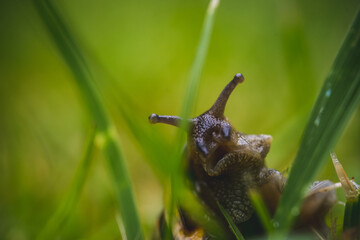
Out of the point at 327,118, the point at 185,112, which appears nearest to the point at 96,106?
the point at 185,112

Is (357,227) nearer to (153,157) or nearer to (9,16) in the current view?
(153,157)

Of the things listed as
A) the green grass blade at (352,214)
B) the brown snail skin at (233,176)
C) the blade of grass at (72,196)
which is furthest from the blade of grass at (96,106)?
the green grass blade at (352,214)

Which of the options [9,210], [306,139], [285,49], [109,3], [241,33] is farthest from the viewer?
[109,3]

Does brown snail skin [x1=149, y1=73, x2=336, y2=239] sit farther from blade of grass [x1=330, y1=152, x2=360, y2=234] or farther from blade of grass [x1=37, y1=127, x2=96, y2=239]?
blade of grass [x1=37, y1=127, x2=96, y2=239]

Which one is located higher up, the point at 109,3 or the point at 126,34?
the point at 109,3

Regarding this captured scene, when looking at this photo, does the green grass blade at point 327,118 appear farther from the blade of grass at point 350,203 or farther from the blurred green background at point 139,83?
the blurred green background at point 139,83

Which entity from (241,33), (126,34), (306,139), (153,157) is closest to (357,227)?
(306,139)
